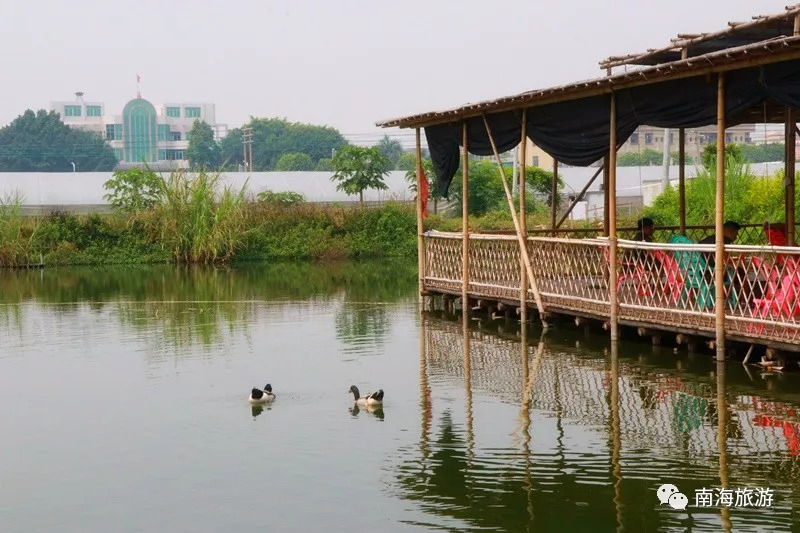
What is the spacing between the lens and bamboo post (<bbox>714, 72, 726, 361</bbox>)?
1217 cm

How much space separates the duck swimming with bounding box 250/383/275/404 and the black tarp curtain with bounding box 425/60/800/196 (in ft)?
18.0

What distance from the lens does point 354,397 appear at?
37.5 feet

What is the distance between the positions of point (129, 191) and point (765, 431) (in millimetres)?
28356

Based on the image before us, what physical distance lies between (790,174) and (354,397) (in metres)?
6.61

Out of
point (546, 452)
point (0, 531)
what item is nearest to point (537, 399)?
point (546, 452)

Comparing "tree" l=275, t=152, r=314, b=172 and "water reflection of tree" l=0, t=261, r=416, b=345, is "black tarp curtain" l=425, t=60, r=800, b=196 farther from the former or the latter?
"tree" l=275, t=152, r=314, b=172

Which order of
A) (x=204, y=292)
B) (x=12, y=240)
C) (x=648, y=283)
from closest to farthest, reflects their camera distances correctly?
Answer: (x=648, y=283) → (x=204, y=292) → (x=12, y=240)

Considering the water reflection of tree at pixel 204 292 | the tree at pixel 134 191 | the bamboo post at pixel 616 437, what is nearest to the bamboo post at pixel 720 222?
the bamboo post at pixel 616 437

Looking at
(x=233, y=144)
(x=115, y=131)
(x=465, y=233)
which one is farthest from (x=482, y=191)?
(x=115, y=131)

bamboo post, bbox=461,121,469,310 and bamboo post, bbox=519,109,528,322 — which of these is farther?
bamboo post, bbox=461,121,469,310

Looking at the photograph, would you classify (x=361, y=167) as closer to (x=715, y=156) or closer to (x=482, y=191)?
(x=482, y=191)

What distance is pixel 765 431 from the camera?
31.9 ft

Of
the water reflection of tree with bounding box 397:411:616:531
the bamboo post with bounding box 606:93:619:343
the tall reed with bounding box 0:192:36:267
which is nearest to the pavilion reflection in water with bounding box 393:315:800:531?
the water reflection of tree with bounding box 397:411:616:531

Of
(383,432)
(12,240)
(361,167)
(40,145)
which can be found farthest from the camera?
(40,145)
